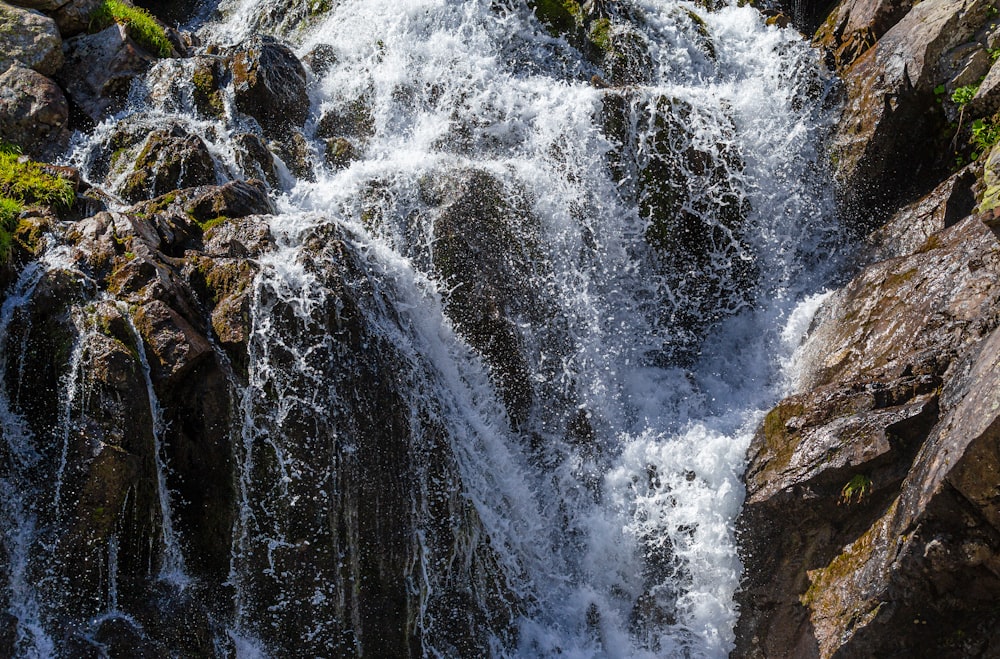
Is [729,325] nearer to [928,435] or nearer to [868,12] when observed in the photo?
[928,435]

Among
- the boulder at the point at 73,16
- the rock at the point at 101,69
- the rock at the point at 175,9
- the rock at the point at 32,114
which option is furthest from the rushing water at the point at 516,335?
the rock at the point at 175,9

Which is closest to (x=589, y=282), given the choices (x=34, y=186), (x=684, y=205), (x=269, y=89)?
(x=684, y=205)

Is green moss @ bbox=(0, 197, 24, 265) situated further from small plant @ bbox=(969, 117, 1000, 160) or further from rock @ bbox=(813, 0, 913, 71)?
rock @ bbox=(813, 0, 913, 71)

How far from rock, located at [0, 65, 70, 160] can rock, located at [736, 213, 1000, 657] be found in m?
8.26

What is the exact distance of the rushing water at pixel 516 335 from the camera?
5.95m

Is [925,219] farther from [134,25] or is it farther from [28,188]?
[134,25]

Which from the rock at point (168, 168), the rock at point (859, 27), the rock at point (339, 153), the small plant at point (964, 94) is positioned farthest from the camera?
→ the rock at point (859, 27)

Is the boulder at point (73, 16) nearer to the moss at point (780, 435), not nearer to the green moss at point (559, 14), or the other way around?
the green moss at point (559, 14)

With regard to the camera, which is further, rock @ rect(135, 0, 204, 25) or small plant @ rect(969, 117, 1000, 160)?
rock @ rect(135, 0, 204, 25)

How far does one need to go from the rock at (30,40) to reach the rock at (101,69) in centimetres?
19

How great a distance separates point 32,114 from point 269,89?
2.61 m

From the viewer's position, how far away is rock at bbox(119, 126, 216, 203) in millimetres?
7957

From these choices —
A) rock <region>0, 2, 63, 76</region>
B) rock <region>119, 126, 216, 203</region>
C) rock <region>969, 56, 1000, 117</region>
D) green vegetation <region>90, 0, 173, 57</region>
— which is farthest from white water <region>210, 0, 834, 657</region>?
rock <region>0, 2, 63, 76</region>

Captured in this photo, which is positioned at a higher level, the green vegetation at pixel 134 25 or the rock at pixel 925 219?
the green vegetation at pixel 134 25
